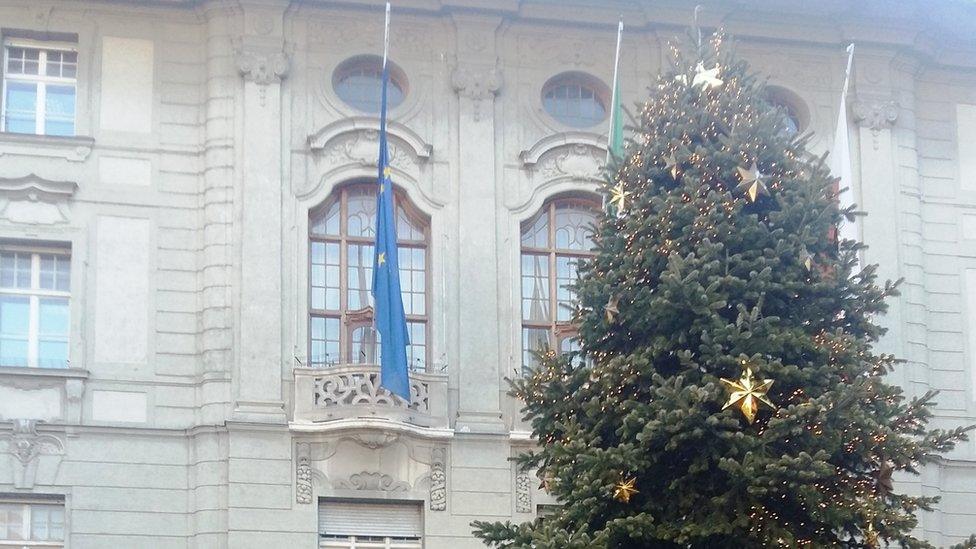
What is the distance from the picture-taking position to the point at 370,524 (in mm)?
27703

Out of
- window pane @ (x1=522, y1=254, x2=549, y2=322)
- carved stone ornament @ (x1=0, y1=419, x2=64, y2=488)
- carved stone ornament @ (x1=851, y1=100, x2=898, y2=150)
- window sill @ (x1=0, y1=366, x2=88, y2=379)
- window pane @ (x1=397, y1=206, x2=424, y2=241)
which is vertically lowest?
carved stone ornament @ (x1=0, y1=419, x2=64, y2=488)

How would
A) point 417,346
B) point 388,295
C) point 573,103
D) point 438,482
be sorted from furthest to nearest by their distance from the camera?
point 573,103, point 417,346, point 438,482, point 388,295

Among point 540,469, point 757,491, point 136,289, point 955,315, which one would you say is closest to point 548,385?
point 540,469

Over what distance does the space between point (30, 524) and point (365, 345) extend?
4.98 meters

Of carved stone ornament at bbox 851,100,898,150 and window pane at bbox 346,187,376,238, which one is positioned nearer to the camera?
window pane at bbox 346,187,376,238

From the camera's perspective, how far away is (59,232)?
28.0 m

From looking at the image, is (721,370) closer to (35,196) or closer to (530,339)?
(530,339)

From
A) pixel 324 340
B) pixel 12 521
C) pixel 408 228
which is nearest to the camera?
pixel 12 521

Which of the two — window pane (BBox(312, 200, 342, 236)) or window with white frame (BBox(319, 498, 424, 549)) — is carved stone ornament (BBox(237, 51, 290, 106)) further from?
window with white frame (BBox(319, 498, 424, 549))

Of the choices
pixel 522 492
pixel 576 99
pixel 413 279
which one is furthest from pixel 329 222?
pixel 522 492

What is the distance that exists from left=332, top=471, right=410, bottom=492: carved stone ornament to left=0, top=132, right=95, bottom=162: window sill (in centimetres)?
568

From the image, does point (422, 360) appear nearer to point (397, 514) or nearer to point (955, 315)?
point (397, 514)

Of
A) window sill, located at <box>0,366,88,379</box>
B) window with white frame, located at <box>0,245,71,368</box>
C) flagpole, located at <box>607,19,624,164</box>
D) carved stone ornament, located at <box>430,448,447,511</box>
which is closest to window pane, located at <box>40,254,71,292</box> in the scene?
window with white frame, located at <box>0,245,71,368</box>

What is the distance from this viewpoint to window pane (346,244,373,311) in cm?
2866
